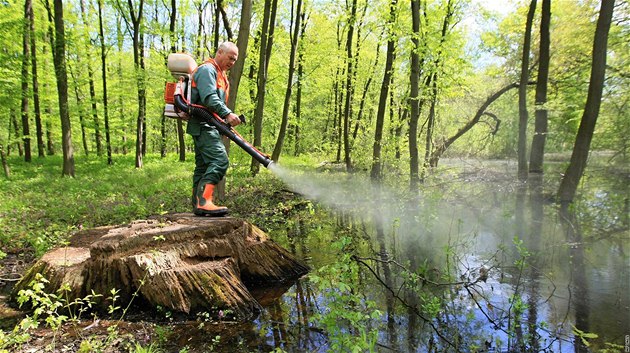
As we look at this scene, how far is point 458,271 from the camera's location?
5059mm

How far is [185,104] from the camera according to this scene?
4750 mm

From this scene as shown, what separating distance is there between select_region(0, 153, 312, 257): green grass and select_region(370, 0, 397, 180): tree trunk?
3676 millimetres

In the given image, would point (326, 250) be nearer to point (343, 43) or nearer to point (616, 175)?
point (616, 175)

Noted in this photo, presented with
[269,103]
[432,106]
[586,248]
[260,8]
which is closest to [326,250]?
[586,248]

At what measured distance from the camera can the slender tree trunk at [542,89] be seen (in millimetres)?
11523

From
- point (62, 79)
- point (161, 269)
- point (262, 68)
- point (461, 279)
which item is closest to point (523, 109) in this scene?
point (262, 68)

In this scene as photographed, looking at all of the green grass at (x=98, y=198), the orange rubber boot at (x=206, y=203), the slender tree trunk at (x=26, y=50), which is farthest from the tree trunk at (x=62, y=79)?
the orange rubber boot at (x=206, y=203)

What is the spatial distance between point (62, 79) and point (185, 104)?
1052 centimetres

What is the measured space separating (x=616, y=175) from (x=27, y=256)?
14.5 metres

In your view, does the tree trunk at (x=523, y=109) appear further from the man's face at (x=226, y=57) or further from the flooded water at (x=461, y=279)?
the man's face at (x=226, y=57)

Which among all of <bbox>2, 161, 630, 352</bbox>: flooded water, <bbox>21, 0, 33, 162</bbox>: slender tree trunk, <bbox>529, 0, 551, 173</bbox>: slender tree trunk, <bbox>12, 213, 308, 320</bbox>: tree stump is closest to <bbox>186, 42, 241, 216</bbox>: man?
<bbox>12, 213, 308, 320</bbox>: tree stump

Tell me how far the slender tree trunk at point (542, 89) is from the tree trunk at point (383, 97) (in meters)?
4.75

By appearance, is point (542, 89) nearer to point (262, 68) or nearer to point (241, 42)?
point (262, 68)

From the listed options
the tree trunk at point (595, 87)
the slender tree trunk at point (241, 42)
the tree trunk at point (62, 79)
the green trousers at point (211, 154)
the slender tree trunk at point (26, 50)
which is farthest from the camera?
the slender tree trunk at point (26, 50)
